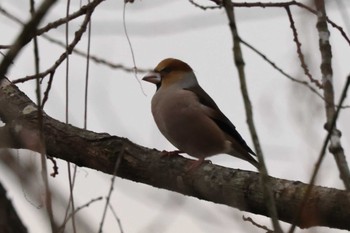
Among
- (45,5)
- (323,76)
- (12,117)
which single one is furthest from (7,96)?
(45,5)

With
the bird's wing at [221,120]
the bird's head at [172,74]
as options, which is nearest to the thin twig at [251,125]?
the bird's wing at [221,120]

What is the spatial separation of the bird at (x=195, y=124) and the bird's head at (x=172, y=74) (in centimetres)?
11

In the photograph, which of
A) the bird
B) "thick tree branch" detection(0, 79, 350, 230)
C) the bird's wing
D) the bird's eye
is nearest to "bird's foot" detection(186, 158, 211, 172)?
"thick tree branch" detection(0, 79, 350, 230)

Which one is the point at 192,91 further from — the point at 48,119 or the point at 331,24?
the point at 331,24

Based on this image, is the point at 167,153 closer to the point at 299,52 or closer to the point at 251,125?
the point at 299,52

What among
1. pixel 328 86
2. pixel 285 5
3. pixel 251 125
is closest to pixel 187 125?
pixel 285 5

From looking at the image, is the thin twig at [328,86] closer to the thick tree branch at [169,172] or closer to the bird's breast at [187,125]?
the thick tree branch at [169,172]

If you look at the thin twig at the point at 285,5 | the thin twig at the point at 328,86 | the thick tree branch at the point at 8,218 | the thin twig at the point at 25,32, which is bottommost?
the thick tree branch at the point at 8,218

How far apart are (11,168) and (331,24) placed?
196 cm

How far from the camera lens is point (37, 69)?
1923 mm

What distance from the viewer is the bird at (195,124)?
15.6ft

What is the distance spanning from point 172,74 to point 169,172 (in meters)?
1.52

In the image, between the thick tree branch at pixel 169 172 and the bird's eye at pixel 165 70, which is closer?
the thick tree branch at pixel 169 172

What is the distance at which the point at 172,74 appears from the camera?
17.9 ft
